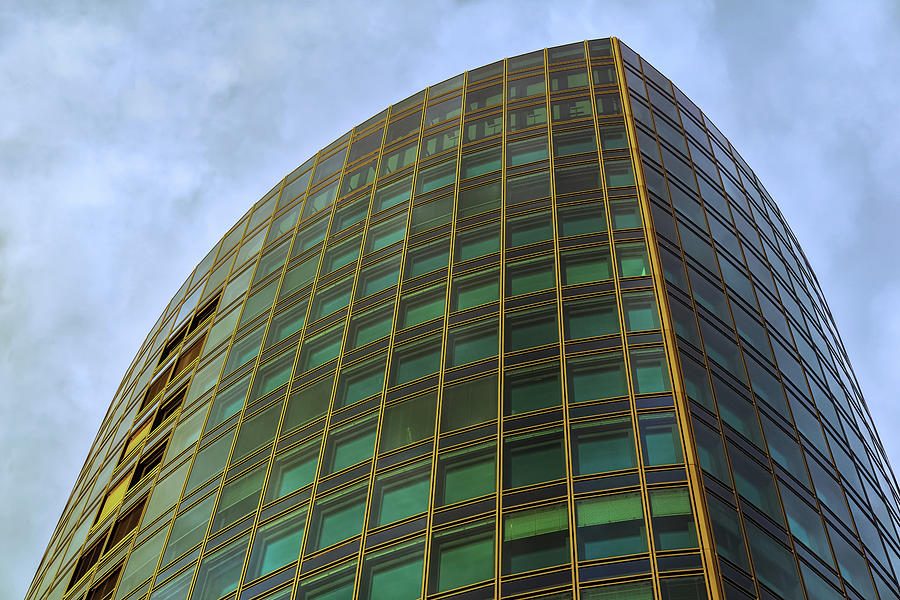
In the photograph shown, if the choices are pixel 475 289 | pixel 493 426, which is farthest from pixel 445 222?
pixel 493 426

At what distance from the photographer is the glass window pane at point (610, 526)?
33.2m

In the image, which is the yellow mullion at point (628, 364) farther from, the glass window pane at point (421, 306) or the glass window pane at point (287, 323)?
the glass window pane at point (287, 323)

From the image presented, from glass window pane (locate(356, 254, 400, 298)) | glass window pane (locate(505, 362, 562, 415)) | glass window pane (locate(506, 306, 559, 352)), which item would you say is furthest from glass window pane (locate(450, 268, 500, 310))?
glass window pane (locate(505, 362, 562, 415))

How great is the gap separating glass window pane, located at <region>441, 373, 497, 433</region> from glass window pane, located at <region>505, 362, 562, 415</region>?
0.60 m

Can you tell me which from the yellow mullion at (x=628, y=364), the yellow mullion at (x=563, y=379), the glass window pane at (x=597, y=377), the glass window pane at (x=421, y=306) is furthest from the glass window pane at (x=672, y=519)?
the glass window pane at (x=421, y=306)

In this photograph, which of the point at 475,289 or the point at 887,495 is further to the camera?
the point at 887,495

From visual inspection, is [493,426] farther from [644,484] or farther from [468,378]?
[644,484]

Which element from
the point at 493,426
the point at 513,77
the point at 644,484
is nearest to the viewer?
the point at 644,484

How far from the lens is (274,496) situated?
42969 millimetres

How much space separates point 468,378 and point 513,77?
24356mm

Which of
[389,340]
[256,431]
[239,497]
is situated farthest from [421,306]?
[239,497]

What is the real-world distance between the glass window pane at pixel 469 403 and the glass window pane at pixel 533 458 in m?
1.88

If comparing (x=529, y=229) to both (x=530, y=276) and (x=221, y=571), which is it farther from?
(x=221, y=571)

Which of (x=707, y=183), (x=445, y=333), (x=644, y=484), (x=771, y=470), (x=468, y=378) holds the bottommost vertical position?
(x=644, y=484)
